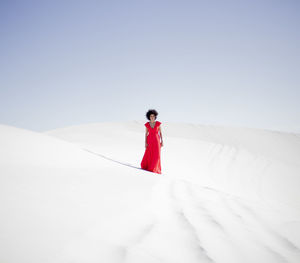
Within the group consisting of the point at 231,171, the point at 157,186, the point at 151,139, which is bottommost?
the point at 231,171

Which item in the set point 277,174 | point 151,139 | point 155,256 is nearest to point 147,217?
point 155,256

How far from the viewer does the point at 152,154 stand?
4.86 metres

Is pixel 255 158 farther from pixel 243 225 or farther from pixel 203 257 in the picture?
pixel 203 257

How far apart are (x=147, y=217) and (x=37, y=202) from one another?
0.92 metres

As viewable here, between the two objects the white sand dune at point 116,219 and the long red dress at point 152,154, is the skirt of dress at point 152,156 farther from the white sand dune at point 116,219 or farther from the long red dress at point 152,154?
the white sand dune at point 116,219

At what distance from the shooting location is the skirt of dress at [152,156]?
4711 millimetres

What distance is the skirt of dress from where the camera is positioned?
4.71 m

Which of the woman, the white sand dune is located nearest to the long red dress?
the woman

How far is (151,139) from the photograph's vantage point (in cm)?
505

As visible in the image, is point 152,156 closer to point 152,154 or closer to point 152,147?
point 152,154

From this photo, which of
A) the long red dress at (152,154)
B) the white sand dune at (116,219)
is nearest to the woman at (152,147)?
the long red dress at (152,154)

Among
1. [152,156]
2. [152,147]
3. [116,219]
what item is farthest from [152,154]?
[116,219]

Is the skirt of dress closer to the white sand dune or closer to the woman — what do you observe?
the woman

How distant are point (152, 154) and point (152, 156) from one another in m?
0.05
